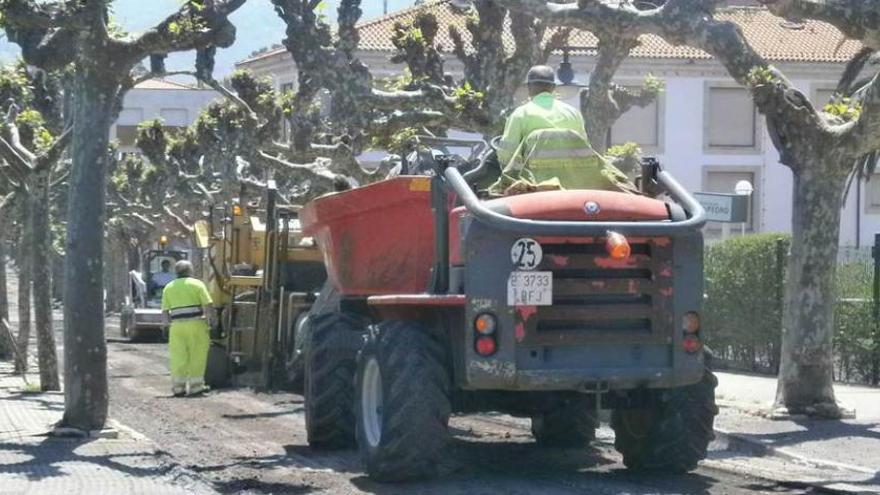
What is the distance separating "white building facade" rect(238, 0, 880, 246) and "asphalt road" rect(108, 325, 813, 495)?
32.3 m

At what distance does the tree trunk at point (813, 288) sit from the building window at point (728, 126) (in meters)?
35.2

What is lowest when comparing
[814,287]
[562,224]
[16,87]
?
[814,287]

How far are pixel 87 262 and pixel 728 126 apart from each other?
38.4 meters

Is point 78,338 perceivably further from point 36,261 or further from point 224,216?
point 224,216

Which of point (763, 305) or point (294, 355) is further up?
point (763, 305)

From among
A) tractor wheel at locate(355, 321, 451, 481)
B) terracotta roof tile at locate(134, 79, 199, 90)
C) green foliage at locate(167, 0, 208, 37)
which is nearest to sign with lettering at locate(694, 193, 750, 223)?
green foliage at locate(167, 0, 208, 37)

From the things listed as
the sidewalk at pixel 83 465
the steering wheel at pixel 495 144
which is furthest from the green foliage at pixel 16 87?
the steering wheel at pixel 495 144

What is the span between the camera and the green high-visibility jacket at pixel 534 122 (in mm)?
11242

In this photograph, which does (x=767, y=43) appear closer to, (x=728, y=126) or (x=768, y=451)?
(x=728, y=126)

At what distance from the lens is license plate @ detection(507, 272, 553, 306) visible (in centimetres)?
A: 1030

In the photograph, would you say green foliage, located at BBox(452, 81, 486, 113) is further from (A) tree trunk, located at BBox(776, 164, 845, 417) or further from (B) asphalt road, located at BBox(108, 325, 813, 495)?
(A) tree trunk, located at BBox(776, 164, 845, 417)

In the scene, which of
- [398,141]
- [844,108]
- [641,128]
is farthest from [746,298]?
[641,128]

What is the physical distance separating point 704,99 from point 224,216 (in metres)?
29.2

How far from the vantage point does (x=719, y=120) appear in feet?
165
